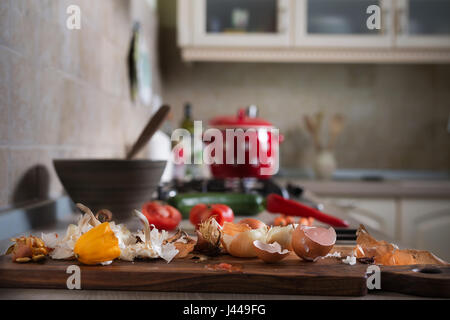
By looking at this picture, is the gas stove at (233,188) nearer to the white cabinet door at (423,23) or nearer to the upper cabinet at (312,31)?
the upper cabinet at (312,31)

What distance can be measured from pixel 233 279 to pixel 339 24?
1.87 m

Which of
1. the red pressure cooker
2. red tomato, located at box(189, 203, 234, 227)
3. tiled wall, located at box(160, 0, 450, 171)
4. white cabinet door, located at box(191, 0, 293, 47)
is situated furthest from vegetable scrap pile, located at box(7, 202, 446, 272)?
tiled wall, located at box(160, 0, 450, 171)

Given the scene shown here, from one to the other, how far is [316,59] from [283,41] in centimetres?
18

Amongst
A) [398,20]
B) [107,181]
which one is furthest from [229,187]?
[398,20]

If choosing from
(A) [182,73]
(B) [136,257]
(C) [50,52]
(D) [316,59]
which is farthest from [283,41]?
(B) [136,257]

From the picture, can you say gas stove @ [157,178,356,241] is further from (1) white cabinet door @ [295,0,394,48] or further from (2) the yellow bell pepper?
(1) white cabinet door @ [295,0,394,48]

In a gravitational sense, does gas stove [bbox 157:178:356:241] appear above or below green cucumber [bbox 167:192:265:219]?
below

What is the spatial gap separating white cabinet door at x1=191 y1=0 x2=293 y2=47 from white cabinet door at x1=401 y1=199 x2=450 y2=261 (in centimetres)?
93

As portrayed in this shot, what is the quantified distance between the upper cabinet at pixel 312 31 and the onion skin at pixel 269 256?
165 centimetres

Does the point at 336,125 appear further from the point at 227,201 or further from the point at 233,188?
the point at 227,201

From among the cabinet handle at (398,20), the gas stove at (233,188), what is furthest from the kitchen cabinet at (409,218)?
the cabinet handle at (398,20)

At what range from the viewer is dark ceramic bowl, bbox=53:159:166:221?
838mm

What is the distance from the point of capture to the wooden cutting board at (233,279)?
0.51 m
